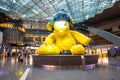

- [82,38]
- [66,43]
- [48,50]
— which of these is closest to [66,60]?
[48,50]

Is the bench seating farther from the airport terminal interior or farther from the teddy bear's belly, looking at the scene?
the teddy bear's belly

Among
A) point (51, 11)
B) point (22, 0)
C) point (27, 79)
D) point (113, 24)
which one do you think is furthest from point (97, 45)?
point (27, 79)

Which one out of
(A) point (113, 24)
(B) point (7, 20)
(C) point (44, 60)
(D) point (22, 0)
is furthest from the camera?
(A) point (113, 24)

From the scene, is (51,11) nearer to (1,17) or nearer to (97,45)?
(1,17)

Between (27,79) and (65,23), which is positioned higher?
(65,23)

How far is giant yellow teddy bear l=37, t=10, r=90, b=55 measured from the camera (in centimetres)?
920

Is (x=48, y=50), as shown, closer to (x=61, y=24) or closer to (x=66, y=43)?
(x=66, y=43)

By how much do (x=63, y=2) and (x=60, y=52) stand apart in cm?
1987

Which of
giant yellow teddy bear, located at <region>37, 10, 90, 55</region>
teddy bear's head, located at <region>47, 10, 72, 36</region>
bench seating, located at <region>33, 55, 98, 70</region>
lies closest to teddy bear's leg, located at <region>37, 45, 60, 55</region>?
giant yellow teddy bear, located at <region>37, 10, 90, 55</region>

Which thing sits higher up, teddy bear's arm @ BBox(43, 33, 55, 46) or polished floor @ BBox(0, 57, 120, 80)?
teddy bear's arm @ BBox(43, 33, 55, 46)

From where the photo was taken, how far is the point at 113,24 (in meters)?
39.3

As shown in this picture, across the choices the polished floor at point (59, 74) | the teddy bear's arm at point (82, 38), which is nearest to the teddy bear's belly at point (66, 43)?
the teddy bear's arm at point (82, 38)

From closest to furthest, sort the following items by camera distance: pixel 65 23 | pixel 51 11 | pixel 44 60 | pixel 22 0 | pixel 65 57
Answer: pixel 65 57
pixel 44 60
pixel 65 23
pixel 22 0
pixel 51 11

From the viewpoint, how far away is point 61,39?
9930 millimetres
